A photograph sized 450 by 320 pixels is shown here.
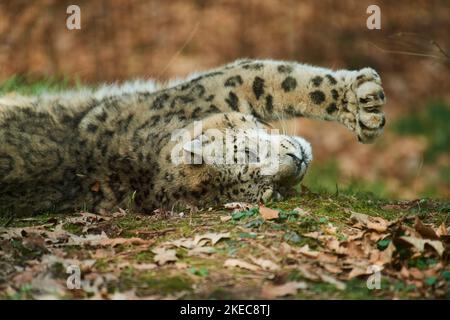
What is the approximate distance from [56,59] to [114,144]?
319 inches

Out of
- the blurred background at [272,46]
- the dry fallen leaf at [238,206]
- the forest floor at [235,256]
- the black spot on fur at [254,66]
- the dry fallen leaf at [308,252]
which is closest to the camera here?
the forest floor at [235,256]

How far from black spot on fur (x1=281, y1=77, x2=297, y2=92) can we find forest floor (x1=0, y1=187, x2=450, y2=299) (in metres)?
1.36

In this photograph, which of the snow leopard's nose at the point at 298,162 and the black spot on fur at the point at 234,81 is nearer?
the snow leopard's nose at the point at 298,162

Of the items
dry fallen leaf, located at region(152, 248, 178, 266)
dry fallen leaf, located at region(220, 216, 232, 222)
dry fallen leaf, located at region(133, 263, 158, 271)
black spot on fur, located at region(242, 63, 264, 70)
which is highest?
black spot on fur, located at region(242, 63, 264, 70)

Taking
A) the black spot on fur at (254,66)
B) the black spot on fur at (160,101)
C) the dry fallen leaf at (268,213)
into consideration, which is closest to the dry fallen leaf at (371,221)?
the dry fallen leaf at (268,213)

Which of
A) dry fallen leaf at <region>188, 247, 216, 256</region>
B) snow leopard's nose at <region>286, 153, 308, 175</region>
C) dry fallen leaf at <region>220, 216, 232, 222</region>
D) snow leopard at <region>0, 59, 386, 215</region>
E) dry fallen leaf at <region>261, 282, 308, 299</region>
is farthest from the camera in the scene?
snow leopard at <region>0, 59, 386, 215</region>

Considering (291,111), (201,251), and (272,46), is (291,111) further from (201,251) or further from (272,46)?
(272,46)

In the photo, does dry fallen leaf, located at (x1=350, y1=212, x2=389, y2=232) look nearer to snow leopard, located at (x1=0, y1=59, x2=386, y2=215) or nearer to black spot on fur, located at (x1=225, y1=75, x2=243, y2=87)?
snow leopard, located at (x1=0, y1=59, x2=386, y2=215)

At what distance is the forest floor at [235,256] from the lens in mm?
4793

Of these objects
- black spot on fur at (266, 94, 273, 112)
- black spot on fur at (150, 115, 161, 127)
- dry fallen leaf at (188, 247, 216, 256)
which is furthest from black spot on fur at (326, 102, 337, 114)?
dry fallen leaf at (188, 247, 216, 256)

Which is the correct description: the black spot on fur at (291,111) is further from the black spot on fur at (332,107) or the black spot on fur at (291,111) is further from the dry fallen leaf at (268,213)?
the dry fallen leaf at (268,213)

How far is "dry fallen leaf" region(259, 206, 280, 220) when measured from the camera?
580 centimetres

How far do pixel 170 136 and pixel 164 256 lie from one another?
1796 mm

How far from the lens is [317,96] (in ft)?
23.8
